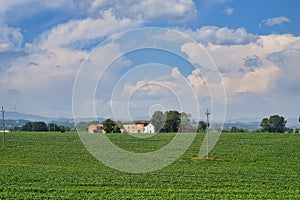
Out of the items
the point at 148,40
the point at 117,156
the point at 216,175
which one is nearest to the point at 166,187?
the point at 216,175

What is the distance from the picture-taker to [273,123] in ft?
357

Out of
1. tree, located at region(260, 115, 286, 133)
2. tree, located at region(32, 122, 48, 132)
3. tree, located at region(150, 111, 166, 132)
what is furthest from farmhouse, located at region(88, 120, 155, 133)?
tree, located at region(32, 122, 48, 132)

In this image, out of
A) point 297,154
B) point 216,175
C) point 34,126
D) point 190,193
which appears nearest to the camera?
point 190,193

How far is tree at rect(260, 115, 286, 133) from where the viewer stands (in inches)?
4242

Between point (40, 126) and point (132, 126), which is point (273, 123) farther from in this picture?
point (132, 126)

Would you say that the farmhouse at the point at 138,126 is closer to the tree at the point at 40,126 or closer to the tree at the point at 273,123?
the tree at the point at 273,123

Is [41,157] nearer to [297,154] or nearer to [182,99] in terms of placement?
[182,99]

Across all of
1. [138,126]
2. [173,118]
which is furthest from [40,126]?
[138,126]

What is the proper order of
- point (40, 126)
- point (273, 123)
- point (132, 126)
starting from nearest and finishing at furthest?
point (132, 126), point (273, 123), point (40, 126)

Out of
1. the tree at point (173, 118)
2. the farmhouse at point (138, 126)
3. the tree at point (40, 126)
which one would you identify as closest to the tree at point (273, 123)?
the tree at point (40, 126)

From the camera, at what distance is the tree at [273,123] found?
108 m

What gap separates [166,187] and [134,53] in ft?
21.4

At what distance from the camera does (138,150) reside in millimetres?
43656

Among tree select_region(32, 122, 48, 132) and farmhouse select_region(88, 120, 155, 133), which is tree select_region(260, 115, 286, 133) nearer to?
tree select_region(32, 122, 48, 132)
